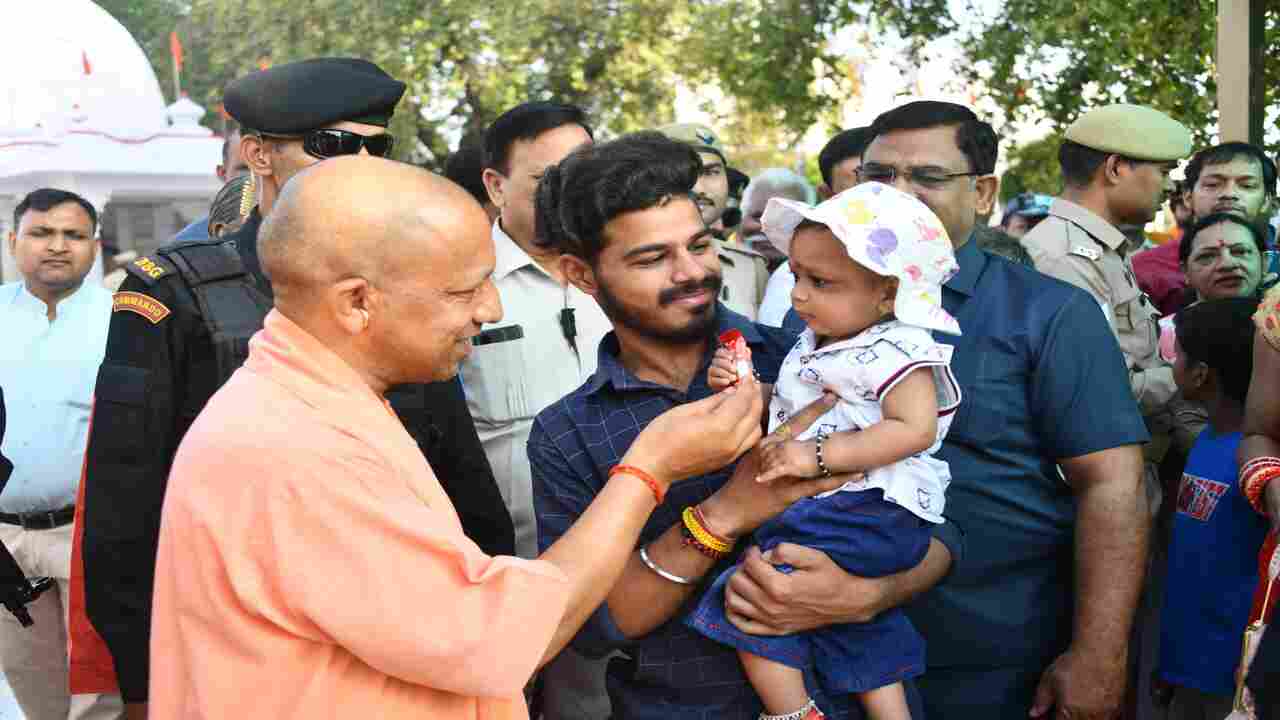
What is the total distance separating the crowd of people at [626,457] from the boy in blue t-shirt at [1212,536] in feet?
0.04

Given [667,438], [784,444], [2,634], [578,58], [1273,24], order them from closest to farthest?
[667,438], [784,444], [2,634], [1273,24], [578,58]

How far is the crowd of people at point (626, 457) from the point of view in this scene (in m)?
2.02

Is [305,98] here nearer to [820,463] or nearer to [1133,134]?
[820,463]

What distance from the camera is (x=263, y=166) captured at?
3.48m

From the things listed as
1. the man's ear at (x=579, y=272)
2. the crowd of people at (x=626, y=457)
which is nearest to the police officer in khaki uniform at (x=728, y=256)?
the crowd of people at (x=626, y=457)

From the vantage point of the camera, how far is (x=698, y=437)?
2535mm

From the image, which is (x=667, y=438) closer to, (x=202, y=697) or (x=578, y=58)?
(x=202, y=697)

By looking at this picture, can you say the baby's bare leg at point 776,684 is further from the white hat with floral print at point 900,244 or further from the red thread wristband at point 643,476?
the white hat with floral print at point 900,244

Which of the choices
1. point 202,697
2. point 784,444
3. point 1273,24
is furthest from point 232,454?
point 1273,24

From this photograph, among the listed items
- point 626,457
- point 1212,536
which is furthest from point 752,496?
point 1212,536

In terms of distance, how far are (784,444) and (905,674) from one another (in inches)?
24.4

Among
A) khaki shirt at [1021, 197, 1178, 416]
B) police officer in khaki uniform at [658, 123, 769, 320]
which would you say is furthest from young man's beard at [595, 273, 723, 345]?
police officer in khaki uniform at [658, 123, 769, 320]

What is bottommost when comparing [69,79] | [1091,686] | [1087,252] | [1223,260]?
[69,79]

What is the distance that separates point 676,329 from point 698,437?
1.69ft
